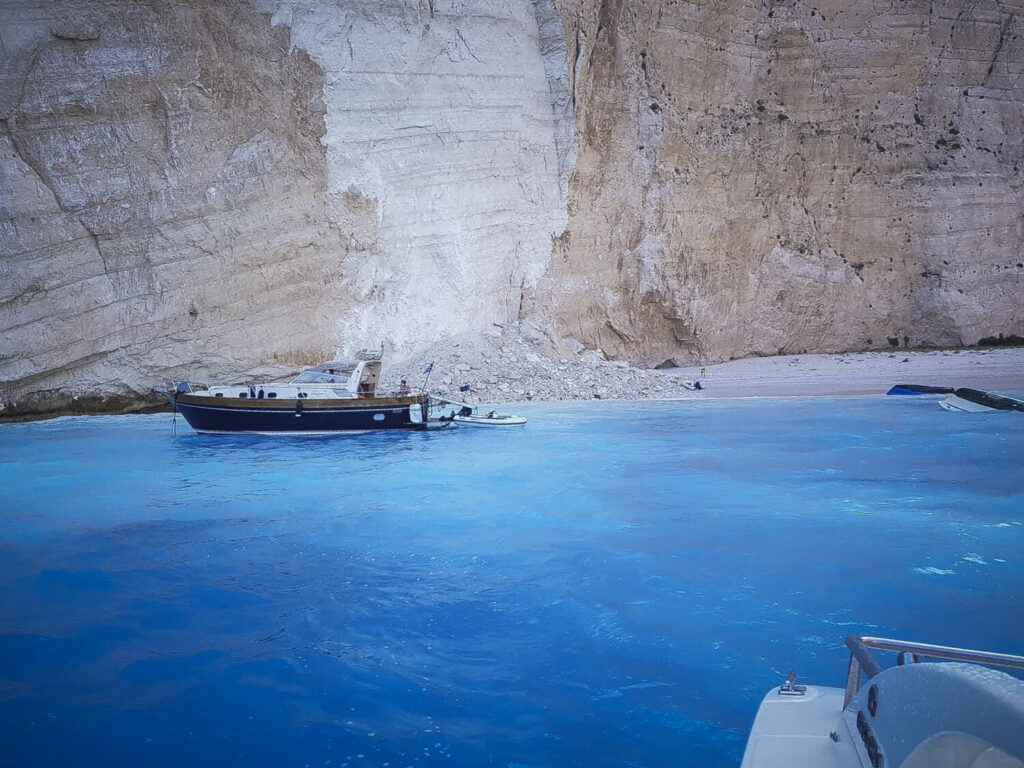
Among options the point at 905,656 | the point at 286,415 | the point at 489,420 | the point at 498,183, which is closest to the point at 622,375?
the point at 489,420

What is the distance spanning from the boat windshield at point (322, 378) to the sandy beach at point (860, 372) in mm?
9045

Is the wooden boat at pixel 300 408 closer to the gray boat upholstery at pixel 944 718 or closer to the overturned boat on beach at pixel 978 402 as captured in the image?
the overturned boat on beach at pixel 978 402

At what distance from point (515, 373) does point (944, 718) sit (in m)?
17.7

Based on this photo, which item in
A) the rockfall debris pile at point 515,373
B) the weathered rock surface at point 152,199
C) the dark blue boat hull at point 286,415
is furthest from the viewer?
the rockfall debris pile at point 515,373

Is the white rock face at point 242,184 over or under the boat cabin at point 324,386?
over

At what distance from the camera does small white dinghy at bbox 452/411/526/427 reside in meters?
14.4

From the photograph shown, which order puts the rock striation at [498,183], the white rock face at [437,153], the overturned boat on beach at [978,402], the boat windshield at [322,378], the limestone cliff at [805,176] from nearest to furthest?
the boat windshield at [322,378] → the overturned boat on beach at [978,402] → the rock striation at [498,183] → the white rock face at [437,153] → the limestone cliff at [805,176]

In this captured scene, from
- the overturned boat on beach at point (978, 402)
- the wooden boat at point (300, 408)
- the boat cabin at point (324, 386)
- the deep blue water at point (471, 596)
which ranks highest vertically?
the boat cabin at point (324, 386)

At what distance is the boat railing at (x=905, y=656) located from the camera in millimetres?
1999

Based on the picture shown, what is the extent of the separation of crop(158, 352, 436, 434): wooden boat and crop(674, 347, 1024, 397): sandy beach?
8.37 meters

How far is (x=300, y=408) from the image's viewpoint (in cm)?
1404

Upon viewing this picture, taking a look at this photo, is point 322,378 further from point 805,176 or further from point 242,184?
point 805,176

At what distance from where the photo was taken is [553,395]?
18531 mm

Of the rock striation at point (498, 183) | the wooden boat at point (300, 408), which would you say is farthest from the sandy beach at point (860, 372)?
the wooden boat at point (300, 408)
